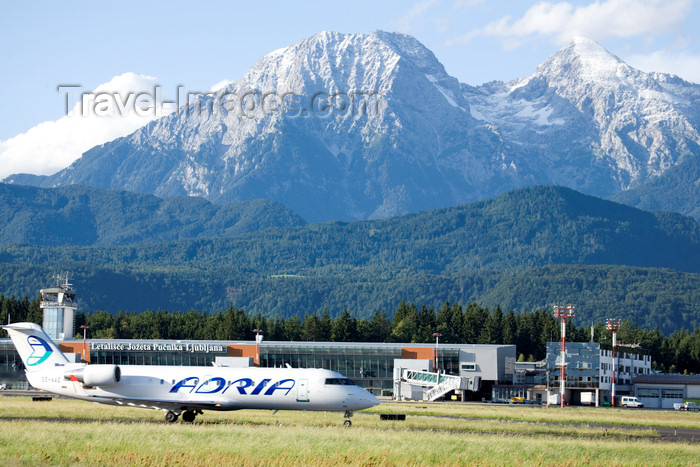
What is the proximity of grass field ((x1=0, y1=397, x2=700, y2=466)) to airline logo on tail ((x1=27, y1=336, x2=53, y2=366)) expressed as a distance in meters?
3.91

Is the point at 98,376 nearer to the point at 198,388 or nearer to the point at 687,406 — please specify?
the point at 198,388

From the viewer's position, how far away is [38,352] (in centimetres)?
6912

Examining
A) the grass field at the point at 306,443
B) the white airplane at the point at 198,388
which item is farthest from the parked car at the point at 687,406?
the white airplane at the point at 198,388

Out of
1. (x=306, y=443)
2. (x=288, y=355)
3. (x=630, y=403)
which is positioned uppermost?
(x=288, y=355)

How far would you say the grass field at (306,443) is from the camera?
4559 centimetres

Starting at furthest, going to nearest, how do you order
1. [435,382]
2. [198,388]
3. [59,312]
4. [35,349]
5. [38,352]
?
1. [59,312]
2. [435,382]
3. [38,352]
4. [35,349]
5. [198,388]

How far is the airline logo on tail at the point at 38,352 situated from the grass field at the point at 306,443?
3.91 m

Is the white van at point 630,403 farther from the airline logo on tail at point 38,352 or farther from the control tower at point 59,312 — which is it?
the airline logo on tail at point 38,352

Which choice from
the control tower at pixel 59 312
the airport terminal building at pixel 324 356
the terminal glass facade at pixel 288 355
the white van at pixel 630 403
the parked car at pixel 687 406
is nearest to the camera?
the white van at pixel 630 403

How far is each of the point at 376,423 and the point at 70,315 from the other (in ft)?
341

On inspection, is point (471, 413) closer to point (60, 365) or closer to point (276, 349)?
point (60, 365)

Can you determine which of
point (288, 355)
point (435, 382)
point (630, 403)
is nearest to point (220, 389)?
point (435, 382)

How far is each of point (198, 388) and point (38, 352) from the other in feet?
38.6

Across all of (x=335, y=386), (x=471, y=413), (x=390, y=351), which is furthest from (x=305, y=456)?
(x=390, y=351)
